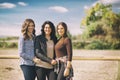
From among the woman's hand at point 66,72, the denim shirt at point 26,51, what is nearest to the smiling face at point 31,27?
the denim shirt at point 26,51

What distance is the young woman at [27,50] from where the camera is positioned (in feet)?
11.3

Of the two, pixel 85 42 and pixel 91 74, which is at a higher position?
pixel 85 42

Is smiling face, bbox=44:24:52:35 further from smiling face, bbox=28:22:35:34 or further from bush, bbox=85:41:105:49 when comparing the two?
bush, bbox=85:41:105:49

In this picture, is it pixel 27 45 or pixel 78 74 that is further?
pixel 78 74

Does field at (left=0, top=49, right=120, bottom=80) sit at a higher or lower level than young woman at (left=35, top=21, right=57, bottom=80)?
lower

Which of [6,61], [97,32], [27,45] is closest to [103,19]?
[97,32]

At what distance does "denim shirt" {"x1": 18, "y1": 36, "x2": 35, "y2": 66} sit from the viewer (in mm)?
3443

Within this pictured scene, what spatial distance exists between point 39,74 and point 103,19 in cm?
204

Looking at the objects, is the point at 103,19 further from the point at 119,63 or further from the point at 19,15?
the point at 19,15

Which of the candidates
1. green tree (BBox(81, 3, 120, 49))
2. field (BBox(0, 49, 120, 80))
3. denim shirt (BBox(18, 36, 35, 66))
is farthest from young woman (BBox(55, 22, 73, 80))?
green tree (BBox(81, 3, 120, 49))

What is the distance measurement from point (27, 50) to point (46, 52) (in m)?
0.20

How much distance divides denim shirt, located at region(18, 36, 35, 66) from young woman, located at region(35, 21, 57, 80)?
54 mm

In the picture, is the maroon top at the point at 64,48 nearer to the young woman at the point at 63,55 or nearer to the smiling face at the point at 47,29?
the young woman at the point at 63,55

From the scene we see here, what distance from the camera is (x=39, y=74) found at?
3.44m
